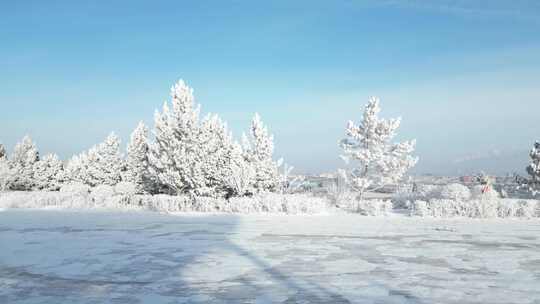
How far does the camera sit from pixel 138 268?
7820mm

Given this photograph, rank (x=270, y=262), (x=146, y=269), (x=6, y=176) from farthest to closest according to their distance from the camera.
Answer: (x=6, y=176), (x=270, y=262), (x=146, y=269)

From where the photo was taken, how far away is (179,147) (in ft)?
73.2

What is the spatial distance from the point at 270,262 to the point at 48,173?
39245mm

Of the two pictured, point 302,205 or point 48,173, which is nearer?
point 302,205

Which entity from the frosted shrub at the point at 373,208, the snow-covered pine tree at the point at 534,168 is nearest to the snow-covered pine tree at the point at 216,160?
the frosted shrub at the point at 373,208

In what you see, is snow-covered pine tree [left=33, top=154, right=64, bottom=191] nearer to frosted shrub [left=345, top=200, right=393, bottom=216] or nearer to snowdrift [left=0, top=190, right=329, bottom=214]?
snowdrift [left=0, top=190, right=329, bottom=214]

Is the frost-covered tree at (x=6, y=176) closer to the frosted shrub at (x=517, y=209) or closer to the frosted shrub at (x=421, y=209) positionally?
the frosted shrub at (x=421, y=209)

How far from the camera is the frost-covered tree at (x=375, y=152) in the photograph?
2497 cm

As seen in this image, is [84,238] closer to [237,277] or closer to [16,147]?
[237,277]

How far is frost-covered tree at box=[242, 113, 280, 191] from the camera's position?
2694 cm

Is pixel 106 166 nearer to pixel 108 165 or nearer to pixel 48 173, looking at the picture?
pixel 108 165

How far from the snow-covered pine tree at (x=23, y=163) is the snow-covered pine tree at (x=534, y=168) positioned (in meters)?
45.4

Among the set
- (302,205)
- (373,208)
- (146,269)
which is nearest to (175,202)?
(302,205)

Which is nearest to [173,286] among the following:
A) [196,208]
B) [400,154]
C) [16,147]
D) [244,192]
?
[196,208]
